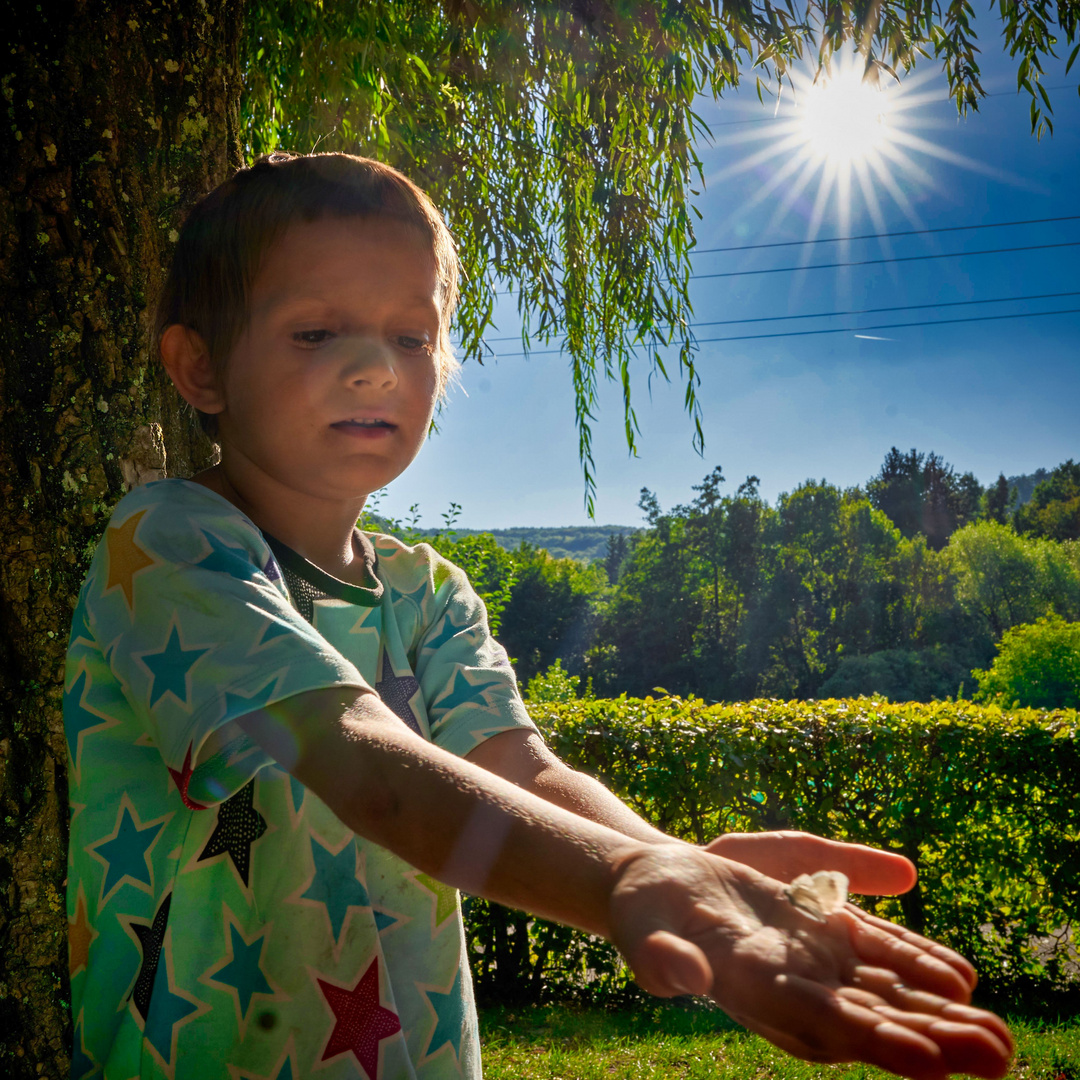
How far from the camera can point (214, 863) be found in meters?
1.00

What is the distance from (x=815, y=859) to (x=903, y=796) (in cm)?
541

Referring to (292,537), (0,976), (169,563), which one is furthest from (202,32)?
(0,976)

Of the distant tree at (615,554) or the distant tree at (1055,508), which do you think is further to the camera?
the distant tree at (615,554)

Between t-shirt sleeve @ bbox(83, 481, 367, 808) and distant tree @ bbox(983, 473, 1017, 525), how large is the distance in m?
83.0

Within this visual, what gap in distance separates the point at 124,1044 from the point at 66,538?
3.58 ft

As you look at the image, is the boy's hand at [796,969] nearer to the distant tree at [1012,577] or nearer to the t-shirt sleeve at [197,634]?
the t-shirt sleeve at [197,634]

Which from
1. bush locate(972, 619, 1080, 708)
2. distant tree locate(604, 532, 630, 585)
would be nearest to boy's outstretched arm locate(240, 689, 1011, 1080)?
bush locate(972, 619, 1080, 708)

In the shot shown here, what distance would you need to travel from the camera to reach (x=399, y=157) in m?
3.55

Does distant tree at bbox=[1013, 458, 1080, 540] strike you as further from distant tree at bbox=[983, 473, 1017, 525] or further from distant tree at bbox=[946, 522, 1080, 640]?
distant tree at bbox=[946, 522, 1080, 640]

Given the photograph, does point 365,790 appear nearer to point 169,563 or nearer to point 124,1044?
point 169,563

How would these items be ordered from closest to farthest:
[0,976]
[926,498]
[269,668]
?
[269,668], [0,976], [926,498]

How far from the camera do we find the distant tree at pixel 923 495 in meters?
75.2

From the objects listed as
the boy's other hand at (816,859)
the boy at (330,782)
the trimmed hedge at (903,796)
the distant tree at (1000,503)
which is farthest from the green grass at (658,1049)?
the distant tree at (1000,503)

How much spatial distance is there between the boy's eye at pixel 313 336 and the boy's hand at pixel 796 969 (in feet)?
2.59
